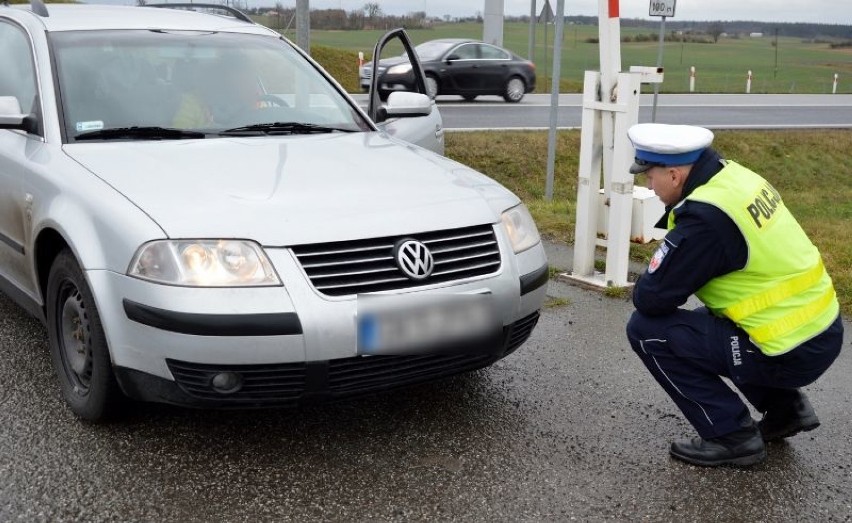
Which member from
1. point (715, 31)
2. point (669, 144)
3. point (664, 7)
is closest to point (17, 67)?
point (669, 144)

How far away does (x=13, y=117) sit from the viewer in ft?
13.8

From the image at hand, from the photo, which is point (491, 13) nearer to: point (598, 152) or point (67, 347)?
point (598, 152)

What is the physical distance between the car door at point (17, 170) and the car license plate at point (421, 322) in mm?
1682

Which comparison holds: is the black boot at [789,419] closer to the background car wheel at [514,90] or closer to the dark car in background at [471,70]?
the dark car in background at [471,70]

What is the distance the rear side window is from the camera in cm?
454

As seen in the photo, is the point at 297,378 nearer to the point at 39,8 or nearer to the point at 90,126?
the point at 90,126

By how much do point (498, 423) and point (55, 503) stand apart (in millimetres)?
1753

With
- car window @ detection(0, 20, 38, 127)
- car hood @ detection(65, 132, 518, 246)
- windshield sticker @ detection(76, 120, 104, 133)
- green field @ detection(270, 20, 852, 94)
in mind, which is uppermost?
car window @ detection(0, 20, 38, 127)

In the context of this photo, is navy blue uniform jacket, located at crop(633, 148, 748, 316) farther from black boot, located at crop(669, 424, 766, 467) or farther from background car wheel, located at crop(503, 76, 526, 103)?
background car wheel, located at crop(503, 76, 526, 103)

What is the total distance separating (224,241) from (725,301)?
185 cm

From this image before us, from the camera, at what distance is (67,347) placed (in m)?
3.90

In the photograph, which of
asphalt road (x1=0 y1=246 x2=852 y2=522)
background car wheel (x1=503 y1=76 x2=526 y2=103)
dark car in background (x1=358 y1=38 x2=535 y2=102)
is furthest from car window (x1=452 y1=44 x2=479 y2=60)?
asphalt road (x1=0 y1=246 x2=852 y2=522)

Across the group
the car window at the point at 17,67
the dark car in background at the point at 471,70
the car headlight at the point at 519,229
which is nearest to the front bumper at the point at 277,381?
the car headlight at the point at 519,229

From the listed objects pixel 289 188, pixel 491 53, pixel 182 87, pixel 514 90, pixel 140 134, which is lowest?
pixel 514 90
